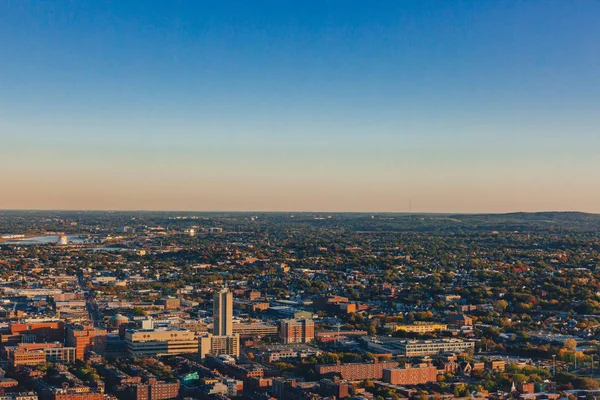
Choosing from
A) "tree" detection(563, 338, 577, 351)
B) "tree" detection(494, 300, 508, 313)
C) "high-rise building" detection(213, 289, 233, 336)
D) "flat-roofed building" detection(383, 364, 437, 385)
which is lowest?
"flat-roofed building" detection(383, 364, 437, 385)

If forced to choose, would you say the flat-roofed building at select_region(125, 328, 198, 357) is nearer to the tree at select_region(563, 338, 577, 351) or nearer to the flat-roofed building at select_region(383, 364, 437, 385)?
the flat-roofed building at select_region(383, 364, 437, 385)

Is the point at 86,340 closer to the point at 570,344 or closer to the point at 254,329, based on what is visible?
the point at 254,329

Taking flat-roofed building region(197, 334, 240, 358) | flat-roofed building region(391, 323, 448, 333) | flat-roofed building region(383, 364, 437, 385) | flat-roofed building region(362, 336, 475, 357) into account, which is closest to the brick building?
flat-roofed building region(197, 334, 240, 358)

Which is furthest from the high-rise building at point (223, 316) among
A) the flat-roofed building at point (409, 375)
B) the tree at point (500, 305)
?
the tree at point (500, 305)

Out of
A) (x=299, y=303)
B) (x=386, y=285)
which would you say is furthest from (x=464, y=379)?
(x=386, y=285)

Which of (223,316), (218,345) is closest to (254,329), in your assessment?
(223,316)

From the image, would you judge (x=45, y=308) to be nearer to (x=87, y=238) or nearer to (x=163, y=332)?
(x=163, y=332)

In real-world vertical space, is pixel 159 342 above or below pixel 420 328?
above
